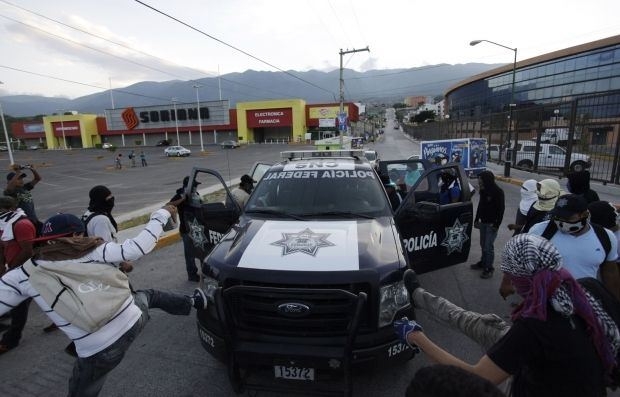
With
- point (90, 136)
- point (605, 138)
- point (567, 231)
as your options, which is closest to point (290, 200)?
point (567, 231)

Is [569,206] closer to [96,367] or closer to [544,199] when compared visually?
[544,199]

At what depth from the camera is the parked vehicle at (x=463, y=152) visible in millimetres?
15672

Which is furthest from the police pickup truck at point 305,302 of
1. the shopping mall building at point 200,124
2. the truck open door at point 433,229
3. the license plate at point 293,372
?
the shopping mall building at point 200,124

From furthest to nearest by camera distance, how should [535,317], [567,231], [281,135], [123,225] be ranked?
[281,135] < [123,225] < [567,231] < [535,317]

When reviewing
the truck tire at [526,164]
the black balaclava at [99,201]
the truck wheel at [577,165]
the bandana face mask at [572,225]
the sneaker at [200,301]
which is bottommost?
the truck tire at [526,164]

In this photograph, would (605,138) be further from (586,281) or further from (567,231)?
(586,281)

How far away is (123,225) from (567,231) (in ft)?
29.9

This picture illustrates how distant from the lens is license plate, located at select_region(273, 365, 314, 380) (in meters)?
2.58

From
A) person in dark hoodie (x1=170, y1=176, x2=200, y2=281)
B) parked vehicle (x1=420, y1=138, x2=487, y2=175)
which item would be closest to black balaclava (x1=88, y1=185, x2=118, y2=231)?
person in dark hoodie (x1=170, y1=176, x2=200, y2=281)

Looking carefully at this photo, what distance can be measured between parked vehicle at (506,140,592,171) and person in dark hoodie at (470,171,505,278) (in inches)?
377

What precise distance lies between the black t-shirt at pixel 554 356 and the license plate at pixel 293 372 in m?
1.34

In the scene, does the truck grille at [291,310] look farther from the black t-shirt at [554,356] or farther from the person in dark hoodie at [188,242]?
the person in dark hoodie at [188,242]

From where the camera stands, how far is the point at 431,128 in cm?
4597

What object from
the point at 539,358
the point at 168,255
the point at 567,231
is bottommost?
the point at 168,255
